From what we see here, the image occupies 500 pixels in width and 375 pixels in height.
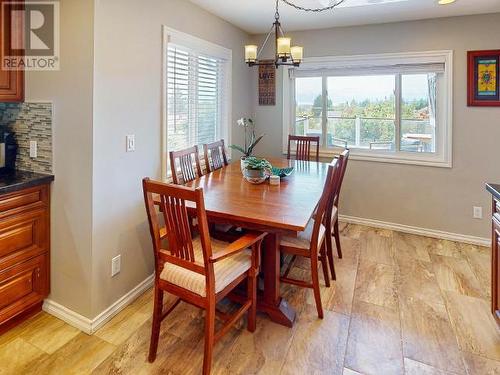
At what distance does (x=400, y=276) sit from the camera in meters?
2.80

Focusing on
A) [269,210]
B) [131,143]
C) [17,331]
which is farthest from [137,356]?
[131,143]

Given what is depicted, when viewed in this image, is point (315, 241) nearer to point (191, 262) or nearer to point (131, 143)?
point (191, 262)

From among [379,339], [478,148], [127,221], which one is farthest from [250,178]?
[478,148]

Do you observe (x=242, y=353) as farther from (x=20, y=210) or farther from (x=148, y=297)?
(x=20, y=210)

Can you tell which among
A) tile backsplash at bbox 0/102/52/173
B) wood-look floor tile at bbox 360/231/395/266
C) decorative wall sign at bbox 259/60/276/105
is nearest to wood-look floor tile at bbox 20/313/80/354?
tile backsplash at bbox 0/102/52/173

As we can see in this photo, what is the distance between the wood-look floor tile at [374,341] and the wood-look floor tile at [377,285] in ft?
0.29

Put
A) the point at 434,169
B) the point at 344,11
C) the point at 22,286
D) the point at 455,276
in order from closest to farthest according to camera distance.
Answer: the point at 22,286, the point at 455,276, the point at 344,11, the point at 434,169

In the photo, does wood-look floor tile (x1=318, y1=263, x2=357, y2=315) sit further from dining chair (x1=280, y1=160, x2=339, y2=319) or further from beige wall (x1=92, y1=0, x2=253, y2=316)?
beige wall (x1=92, y1=0, x2=253, y2=316)

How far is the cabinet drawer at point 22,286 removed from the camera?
1981 millimetres

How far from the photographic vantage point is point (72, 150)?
2.05 metres

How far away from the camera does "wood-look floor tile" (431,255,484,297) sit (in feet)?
8.51

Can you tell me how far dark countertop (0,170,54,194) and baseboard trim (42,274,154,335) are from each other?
0.84 metres

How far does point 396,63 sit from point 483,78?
0.85m

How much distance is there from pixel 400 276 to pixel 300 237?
3.80 feet
